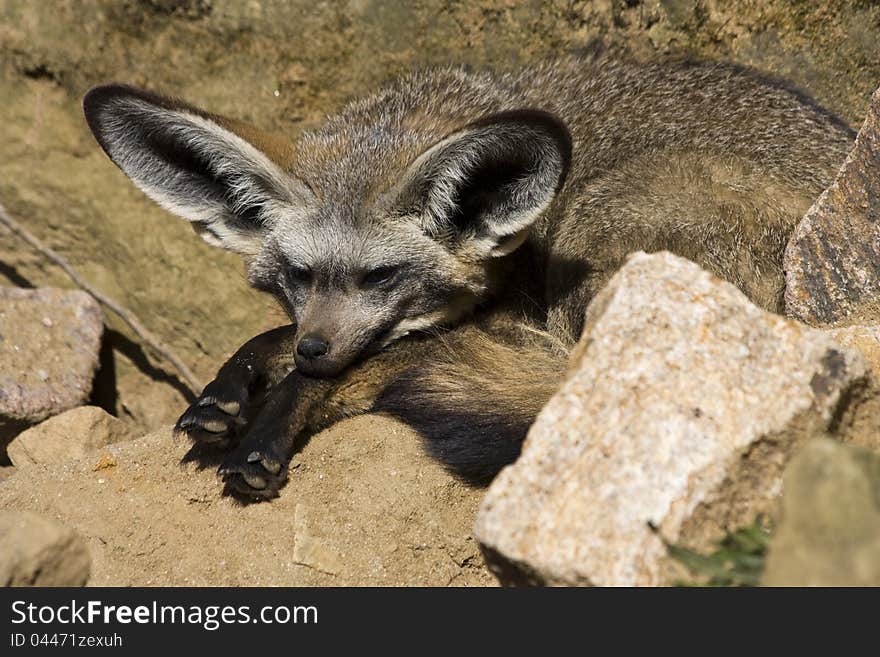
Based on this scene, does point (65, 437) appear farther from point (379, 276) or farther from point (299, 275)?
point (379, 276)

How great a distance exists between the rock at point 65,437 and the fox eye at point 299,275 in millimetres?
1127

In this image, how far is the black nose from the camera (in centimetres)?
312

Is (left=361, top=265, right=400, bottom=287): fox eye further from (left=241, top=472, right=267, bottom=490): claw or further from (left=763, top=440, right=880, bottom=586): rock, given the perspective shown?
(left=763, top=440, right=880, bottom=586): rock

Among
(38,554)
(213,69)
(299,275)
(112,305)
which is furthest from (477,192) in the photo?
(112,305)

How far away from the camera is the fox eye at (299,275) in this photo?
3379mm

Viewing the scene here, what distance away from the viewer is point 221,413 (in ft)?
10.3

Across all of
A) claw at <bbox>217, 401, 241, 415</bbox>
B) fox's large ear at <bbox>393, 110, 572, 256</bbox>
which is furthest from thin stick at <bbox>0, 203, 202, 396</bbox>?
fox's large ear at <bbox>393, 110, 572, 256</bbox>

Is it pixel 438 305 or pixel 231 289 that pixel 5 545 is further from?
pixel 231 289

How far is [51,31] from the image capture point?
4.97 meters

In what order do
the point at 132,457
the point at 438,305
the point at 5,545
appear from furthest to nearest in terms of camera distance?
the point at 438,305, the point at 132,457, the point at 5,545

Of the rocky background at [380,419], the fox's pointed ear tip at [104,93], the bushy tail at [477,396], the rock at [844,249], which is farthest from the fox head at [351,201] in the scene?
Answer: the rock at [844,249]

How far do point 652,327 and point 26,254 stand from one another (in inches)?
174

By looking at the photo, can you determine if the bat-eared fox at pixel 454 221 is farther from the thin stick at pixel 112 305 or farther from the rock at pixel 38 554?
the thin stick at pixel 112 305

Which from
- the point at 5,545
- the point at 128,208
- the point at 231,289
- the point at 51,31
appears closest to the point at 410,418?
the point at 5,545
